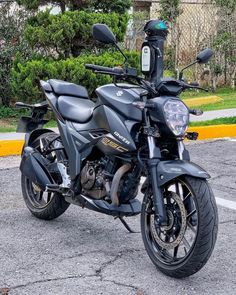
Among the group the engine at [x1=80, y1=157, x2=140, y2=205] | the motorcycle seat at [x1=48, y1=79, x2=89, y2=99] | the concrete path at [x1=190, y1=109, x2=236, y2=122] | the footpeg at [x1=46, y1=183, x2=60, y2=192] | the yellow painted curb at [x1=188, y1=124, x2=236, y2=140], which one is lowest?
the concrete path at [x1=190, y1=109, x2=236, y2=122]

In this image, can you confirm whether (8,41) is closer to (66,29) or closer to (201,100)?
(66,29)

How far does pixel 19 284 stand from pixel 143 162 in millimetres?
1147

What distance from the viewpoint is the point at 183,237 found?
4164 mm

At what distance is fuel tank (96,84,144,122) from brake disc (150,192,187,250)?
626mm

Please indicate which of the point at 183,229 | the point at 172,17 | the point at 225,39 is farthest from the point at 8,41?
the point at 183,229

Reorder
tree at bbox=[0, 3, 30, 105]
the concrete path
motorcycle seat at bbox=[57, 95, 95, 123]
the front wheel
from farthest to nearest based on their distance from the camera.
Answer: tree at bbox=[0, 3, 30, 105], the concrete path, motorcycle seat at bbox=[57, 95, 95, 123], the front wheel

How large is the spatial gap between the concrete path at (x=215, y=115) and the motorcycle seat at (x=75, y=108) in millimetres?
5876

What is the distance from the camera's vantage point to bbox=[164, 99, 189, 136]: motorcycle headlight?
4.20 meters

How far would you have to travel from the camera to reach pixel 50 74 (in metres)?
10.3

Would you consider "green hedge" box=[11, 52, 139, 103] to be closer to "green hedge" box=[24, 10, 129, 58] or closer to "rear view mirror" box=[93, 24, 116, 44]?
"green hedge" box=[24, 10, 129, 58]

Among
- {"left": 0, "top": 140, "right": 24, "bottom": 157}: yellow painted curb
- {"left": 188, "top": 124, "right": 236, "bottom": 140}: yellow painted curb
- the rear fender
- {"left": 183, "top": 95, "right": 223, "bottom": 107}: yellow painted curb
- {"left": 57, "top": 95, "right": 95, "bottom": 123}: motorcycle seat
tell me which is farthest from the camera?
{"left": 183, "top": 95, "right": 223, "bottom": 107}: yellow painted curb

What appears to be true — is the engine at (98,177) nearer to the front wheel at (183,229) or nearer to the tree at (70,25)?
the front wheel at (183,229)

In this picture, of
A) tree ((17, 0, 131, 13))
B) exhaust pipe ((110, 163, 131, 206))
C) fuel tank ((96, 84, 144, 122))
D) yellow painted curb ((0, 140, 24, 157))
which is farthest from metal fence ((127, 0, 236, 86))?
exhaust pipe ((110, 163, 131, 206))

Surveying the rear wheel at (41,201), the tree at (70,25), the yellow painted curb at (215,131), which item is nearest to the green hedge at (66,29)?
the tree at (70,25)
